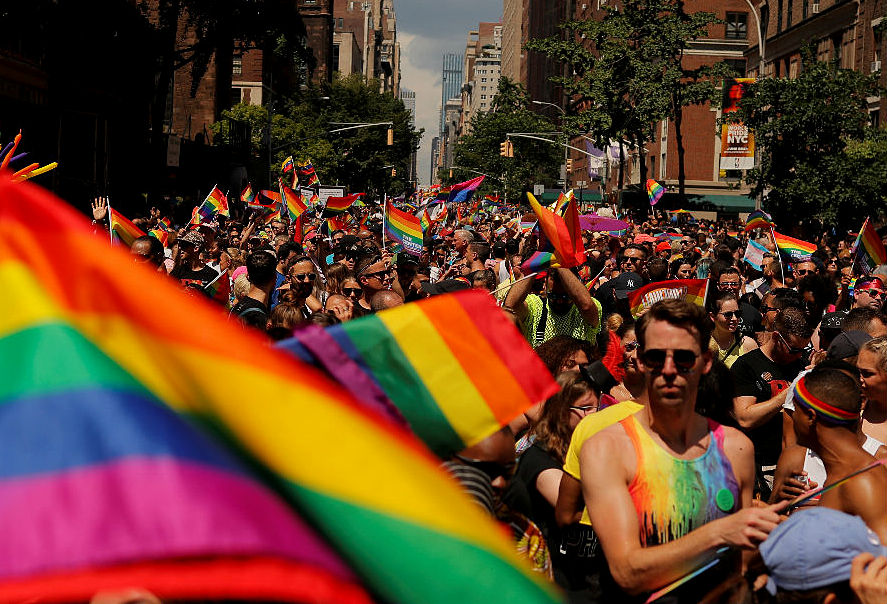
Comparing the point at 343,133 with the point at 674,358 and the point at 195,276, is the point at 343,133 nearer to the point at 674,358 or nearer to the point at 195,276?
the point at 195,276

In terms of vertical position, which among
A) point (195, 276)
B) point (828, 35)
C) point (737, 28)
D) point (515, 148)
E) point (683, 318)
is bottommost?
point (195, 276)

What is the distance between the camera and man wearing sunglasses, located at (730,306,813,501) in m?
6.67

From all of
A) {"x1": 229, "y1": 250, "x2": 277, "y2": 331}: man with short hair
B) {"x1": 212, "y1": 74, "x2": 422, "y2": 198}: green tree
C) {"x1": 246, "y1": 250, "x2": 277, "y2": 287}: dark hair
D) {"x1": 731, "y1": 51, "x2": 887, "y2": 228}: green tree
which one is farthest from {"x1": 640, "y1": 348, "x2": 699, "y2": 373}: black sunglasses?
{"x1": 212, "y1": 74, "x2": 422, "y2": 198}: green tree

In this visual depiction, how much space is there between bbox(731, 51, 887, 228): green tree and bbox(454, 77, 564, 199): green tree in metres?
49.0

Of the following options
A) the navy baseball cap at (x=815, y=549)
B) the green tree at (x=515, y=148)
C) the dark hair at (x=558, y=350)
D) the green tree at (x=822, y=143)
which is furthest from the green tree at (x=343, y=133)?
the navy baseball cap at (x=815, y=549)

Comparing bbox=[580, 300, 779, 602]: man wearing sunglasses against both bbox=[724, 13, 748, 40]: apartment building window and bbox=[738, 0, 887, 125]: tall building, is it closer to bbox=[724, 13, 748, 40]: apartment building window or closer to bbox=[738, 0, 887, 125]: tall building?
bbox=[738, 0, 887, 125]: tall building

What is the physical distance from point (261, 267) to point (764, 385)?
3528 millimetres

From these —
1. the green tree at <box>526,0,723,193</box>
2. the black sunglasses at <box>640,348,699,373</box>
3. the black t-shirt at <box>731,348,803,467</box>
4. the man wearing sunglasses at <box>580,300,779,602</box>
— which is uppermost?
the green tree at <box>526,0,723,193</box>

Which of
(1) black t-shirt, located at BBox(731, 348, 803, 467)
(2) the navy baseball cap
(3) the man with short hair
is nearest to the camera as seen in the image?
(2) the navy baseball cap

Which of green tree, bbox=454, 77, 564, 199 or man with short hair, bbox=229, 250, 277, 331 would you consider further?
green tree, bbox=454, 77, 564, 199

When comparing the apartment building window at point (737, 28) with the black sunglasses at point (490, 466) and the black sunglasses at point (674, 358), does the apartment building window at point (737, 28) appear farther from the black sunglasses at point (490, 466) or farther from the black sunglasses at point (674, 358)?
the black sunglasses at point (490, 466)

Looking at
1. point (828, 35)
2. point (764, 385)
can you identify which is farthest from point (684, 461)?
point (828, 35)

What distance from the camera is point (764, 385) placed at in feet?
23.2

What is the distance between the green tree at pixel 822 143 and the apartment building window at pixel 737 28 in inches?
1619
